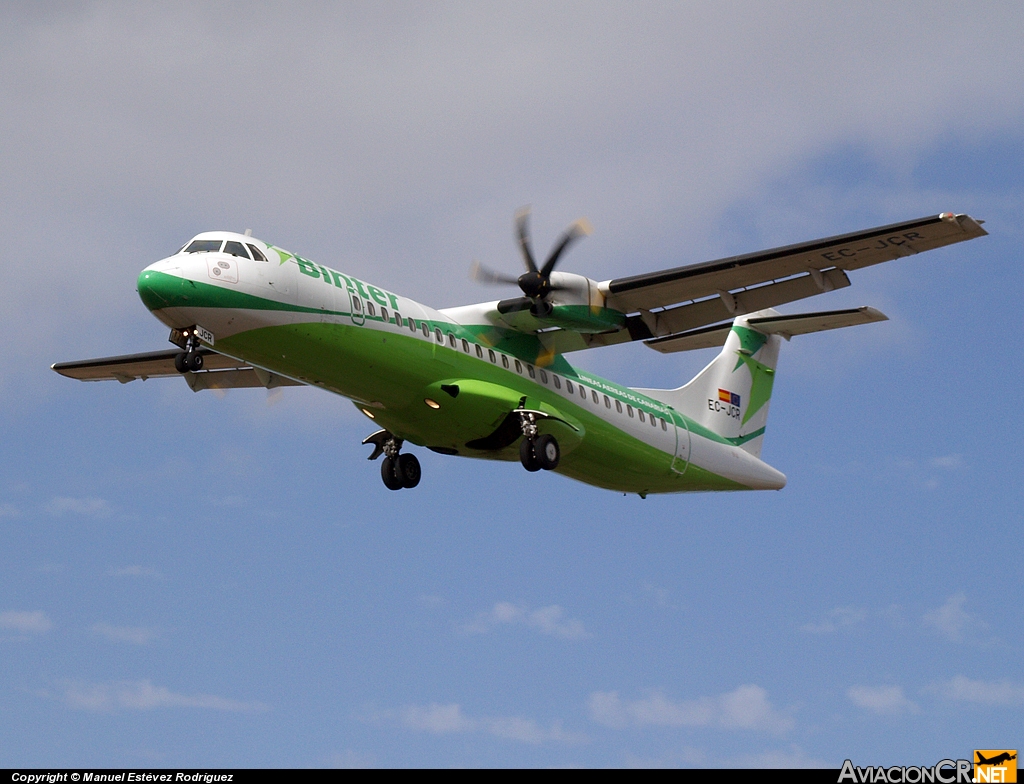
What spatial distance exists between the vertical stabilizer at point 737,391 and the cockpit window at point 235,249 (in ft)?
27.5

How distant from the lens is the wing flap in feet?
61.6

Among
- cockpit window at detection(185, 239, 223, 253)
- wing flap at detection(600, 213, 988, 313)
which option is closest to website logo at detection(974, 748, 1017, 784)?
wing flap at detection(600, 213, 988, 313)

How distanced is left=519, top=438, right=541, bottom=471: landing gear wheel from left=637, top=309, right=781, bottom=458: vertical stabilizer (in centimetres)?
376

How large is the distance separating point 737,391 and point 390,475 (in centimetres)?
778

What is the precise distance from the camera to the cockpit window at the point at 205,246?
1792 cm

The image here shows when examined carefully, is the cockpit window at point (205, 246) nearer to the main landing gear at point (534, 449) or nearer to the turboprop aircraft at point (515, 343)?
the turboprop aircraft at point (515, 343)

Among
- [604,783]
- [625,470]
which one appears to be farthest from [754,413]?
[604,783]

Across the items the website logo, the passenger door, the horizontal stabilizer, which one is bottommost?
the website logo

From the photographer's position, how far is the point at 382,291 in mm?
19766

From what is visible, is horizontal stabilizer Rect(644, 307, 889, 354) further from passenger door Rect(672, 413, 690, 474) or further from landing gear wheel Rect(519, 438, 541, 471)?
landing gear wheel Rect(519, 438, 541, 471)

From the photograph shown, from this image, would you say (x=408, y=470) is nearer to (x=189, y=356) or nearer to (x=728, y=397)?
(x=189, y=356)

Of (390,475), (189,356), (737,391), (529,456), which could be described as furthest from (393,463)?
(737,391)

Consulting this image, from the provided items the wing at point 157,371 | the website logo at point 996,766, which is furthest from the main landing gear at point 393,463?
the website logo at point 996,766

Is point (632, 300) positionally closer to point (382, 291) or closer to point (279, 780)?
point (382, 291)
